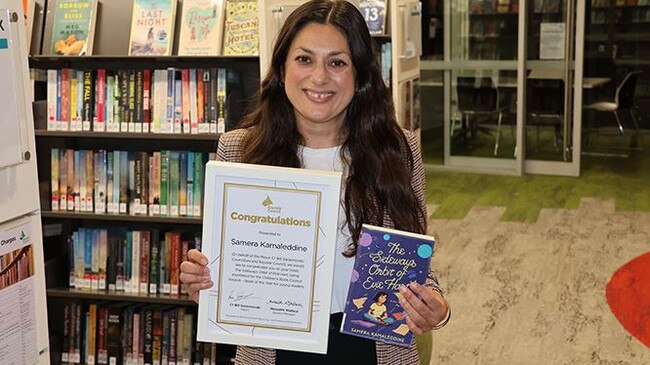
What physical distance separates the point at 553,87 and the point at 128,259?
6.50 metres

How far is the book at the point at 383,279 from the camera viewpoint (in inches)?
71.0

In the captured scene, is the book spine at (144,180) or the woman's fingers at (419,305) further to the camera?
the book spine at (144,180)

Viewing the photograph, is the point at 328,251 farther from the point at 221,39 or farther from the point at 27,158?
the point at 221,39

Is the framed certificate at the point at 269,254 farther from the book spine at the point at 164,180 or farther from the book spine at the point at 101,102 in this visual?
the book spine at the point at 101,102

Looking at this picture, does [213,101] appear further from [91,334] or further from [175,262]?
[91,334]

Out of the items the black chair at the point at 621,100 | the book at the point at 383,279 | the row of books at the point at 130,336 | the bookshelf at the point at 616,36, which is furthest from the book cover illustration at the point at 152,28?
the bookshelf at the point at 616,36

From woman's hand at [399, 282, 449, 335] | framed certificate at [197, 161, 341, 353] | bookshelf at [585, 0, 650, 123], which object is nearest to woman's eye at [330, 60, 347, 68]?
framed certificate at [197, 161, 341, 353]

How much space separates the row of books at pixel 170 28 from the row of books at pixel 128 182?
0.52 meters

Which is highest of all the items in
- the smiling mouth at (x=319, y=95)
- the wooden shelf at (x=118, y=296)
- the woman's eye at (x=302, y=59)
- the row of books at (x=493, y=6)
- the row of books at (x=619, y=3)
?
the row of books at (x=619, y=3)

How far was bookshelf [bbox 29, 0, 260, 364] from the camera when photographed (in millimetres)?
4355

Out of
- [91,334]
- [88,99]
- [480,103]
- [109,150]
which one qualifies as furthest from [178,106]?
[480,103]

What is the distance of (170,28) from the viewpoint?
14.3ft

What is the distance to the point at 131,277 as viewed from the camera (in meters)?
4.51

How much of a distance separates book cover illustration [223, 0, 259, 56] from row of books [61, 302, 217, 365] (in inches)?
53.9
